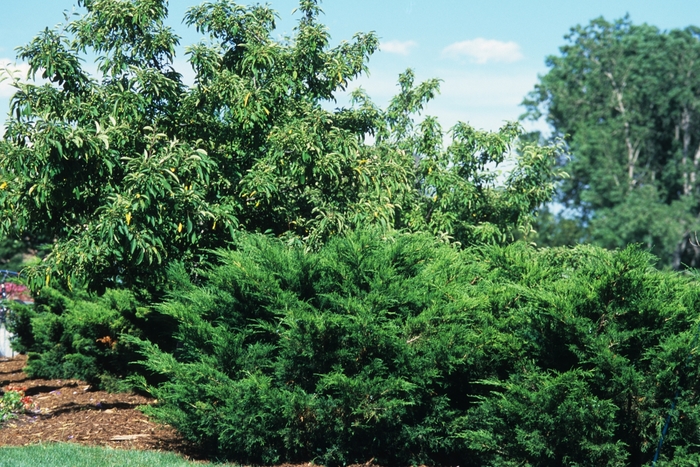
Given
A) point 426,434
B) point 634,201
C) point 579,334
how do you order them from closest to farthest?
point 579,334, point 426,434, point 634,201

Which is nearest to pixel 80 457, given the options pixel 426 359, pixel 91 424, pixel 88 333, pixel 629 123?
pixel 91 424

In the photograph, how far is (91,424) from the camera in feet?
25.7

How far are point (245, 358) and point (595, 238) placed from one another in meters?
38.4

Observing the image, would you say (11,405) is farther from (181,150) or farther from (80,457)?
(181,150)

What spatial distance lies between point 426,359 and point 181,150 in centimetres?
298

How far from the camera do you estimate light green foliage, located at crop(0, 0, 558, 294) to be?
23.3ft

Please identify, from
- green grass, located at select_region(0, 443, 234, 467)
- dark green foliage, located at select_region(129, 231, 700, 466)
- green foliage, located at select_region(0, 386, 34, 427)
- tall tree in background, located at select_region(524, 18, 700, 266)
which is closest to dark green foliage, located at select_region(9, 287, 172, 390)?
green foliage, located at select_region(0, 386, 34, 427)

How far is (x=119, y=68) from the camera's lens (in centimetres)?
850

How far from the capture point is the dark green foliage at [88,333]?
10.0 m

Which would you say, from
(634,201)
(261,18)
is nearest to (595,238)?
(634,201)

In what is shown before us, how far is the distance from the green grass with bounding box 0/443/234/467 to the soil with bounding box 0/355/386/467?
0.34 metres

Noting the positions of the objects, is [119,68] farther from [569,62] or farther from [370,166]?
[569,62]

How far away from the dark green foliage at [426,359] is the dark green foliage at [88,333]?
3.02 meters

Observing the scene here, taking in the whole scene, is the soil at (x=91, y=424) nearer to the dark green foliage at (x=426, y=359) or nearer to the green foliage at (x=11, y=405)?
the green foliage at (x=11, y=405)
